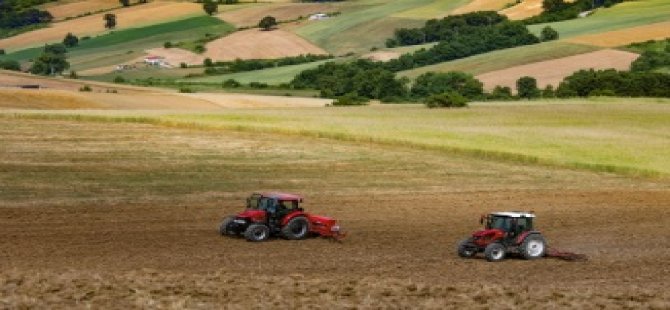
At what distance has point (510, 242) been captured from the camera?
1334 inches

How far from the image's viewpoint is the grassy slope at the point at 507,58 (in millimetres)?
129375

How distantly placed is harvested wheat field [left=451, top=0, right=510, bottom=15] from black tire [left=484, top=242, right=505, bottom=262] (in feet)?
486

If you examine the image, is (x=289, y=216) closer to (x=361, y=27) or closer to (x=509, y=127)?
(x=509, y=127)

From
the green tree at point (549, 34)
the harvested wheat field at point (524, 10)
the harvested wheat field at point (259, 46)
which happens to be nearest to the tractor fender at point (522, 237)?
the green tree at point (549, 34)

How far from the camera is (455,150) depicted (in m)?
62.9

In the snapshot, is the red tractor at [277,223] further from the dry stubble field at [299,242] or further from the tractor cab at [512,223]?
the tractor cab at [512,223]

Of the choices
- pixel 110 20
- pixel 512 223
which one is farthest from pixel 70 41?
pixel 512 223

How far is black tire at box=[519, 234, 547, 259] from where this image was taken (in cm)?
3375

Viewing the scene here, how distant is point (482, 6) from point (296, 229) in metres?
151

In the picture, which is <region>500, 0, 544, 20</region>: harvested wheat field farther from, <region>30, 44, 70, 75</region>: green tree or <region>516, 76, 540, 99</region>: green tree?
<region>30, 44, 70, 75</region>: green tree

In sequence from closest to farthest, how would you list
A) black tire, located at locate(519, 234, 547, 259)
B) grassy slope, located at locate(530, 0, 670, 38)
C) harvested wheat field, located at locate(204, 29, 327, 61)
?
black tire, located at locate(519, 234, 547, 259) → grassy slope, located at locate(530, 0, 670, 38) → harvested wheat field, located at locate(204, 29, 327, 61)

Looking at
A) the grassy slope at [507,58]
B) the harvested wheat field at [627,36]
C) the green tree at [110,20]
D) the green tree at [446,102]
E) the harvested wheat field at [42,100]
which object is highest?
the green tree at [110,20]

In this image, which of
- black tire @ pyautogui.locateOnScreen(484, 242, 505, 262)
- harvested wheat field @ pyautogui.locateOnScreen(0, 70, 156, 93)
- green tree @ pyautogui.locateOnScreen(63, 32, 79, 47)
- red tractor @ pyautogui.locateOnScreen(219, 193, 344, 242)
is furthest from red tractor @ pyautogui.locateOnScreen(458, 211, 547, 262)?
green tree @ pyautogui.locateOnScreen(63, 32, 79, 47)

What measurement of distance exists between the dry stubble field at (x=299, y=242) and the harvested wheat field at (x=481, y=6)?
118574 millimetres
